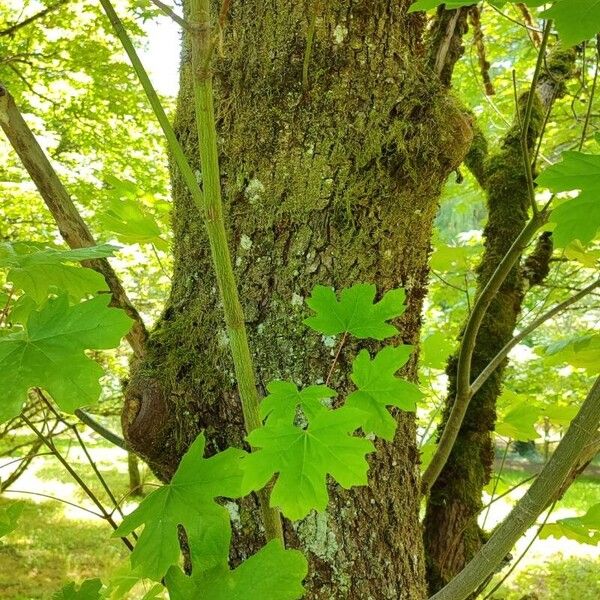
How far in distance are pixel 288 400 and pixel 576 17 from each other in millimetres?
642

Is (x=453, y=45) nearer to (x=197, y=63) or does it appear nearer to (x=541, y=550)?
(x=197, y=63)

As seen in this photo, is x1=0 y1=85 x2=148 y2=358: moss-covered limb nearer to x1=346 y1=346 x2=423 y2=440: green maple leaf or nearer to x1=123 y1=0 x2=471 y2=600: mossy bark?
x1=123 y1=0 x2=471 y2=600: mossy bark

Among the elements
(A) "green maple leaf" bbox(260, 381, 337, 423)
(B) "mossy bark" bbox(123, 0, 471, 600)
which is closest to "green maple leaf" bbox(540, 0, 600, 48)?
(B) "mossy bark" bbox(123, 0, 471, 600)

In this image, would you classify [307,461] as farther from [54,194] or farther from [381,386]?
[54,194]

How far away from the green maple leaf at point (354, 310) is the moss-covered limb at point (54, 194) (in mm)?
410

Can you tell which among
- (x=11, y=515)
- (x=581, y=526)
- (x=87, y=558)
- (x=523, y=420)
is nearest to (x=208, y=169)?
(x=11, y=515)

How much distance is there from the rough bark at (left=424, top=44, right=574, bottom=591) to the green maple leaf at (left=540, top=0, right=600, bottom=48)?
3.23ft

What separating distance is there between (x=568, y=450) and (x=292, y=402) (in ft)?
1.69

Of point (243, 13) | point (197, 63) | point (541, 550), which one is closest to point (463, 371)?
point (243, 13)

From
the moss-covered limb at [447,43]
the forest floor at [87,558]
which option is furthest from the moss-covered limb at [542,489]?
the forest floor at [87,558]

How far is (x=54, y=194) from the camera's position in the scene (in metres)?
1.20

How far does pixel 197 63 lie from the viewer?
642 millimetres

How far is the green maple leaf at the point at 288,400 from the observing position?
0.80m

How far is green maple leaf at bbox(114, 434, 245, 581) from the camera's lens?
812 millimetres
